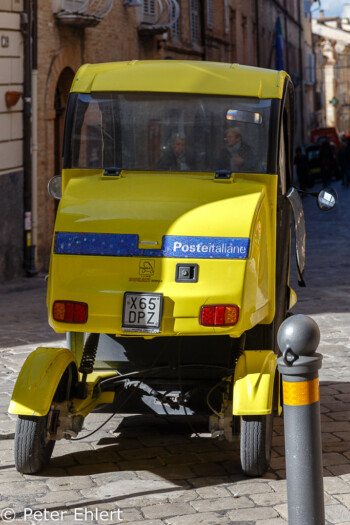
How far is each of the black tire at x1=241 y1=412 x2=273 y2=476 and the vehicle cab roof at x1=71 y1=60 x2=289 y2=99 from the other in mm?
2165

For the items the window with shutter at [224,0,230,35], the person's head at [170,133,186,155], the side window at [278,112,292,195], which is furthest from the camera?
the window with shutter at [224,0,230,35]

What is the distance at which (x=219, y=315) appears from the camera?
608 centimetres

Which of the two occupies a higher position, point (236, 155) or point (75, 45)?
point (75, 45)

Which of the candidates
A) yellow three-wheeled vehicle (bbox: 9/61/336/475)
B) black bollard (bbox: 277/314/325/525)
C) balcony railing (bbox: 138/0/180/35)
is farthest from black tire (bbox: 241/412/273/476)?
balcony railing (bbox: 138/0/180/35)

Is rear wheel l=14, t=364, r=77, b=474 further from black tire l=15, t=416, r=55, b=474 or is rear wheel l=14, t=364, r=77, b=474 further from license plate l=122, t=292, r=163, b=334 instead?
license plate l=122, t=292, r=163, b=334

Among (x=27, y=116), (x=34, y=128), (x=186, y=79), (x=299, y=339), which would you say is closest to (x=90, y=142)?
(x=186, y=79)

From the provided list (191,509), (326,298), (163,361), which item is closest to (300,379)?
(191,509)

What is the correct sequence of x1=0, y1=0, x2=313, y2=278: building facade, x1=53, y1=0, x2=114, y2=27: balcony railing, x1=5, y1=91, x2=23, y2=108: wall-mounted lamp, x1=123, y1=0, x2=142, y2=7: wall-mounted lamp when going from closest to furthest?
x1=5, y1=91, x2=23, y2=108: wall-mounted lamp < x1=0, y1=0, x2=313, y2=278: building facade < x1=53, y1=0, x2=114, y2=27: balcony railing < x1=123, y1=0, x2=142, y2=7: wall-mounted lamp

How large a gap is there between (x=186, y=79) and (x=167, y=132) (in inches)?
15.2

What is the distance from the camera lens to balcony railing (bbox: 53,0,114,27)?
19.3m

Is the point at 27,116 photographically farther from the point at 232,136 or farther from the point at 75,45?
the point at 232,136

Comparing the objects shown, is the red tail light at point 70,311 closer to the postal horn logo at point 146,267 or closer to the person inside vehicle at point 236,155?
the postal horn logo at point 146,267

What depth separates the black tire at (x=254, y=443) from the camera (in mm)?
6266

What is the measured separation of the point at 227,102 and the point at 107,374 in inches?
76.7
